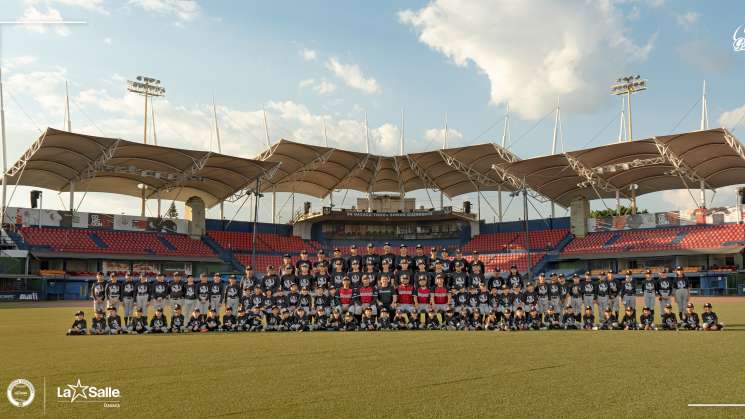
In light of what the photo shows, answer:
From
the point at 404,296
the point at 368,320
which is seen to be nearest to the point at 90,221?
the point at 368,320

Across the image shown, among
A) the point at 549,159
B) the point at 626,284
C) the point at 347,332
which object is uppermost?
the point at 549,159

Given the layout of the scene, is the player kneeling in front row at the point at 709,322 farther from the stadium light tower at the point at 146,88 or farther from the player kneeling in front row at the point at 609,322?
the stadium light tower at the point at 146,88

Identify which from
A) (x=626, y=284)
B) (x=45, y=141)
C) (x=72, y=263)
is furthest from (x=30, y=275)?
(x=626, y=284)

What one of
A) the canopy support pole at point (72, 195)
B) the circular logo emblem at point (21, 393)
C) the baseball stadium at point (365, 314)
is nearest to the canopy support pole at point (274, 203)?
the baseball stadium at point (365, 314)

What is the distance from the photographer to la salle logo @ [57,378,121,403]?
7090 mm

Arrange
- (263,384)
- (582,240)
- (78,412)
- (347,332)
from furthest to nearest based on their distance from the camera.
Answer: (582,240) → (347,332) → (263,384) → (78,412)

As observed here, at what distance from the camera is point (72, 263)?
47.7 metres

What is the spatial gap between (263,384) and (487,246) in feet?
177

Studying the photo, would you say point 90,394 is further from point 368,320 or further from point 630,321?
point 630,321

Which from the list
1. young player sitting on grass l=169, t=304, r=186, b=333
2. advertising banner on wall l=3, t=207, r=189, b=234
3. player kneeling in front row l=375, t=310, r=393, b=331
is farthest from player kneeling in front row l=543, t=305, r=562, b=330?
advertising banner on wall l=3, t=207, r=189, b=234

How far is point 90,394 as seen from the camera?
7.37 metres

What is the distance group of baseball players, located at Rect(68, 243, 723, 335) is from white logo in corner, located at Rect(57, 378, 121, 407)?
32.0 feet

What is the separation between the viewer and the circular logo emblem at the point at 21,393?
690 cm

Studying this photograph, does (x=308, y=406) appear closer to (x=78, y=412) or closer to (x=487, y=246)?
(x=78, y=412)
